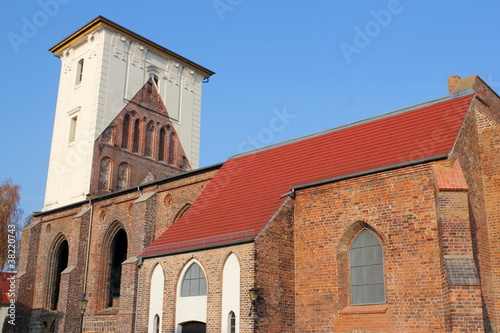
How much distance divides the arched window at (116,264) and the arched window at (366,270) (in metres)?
14.4

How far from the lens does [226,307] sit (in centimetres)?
1627

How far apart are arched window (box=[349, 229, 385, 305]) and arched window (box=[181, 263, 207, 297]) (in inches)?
183

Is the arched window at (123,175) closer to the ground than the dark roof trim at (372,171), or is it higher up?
higher up

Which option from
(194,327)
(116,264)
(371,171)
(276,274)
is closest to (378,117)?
(371,171)

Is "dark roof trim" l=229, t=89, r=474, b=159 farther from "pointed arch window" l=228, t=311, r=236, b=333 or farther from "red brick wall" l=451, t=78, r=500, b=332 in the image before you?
"pointed arch window" l=228, t=311, r=236, b=333

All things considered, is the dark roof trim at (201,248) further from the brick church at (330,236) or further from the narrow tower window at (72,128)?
the narrow tower window at (72,128)

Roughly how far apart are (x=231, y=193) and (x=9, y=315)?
16.4m

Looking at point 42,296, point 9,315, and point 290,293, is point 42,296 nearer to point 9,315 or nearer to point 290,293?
point 9,315

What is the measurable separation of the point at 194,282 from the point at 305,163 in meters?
5.29

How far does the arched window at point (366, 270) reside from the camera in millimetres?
14969

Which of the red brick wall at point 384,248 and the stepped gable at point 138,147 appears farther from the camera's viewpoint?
the stepped gable at point 138,147

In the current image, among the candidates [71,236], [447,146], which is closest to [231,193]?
[447,146]

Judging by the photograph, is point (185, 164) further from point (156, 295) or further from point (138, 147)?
point (156, 295)

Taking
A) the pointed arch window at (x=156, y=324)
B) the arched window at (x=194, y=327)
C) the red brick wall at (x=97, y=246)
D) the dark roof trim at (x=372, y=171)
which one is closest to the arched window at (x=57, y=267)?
the red brick wall at (x=97, y=246)
